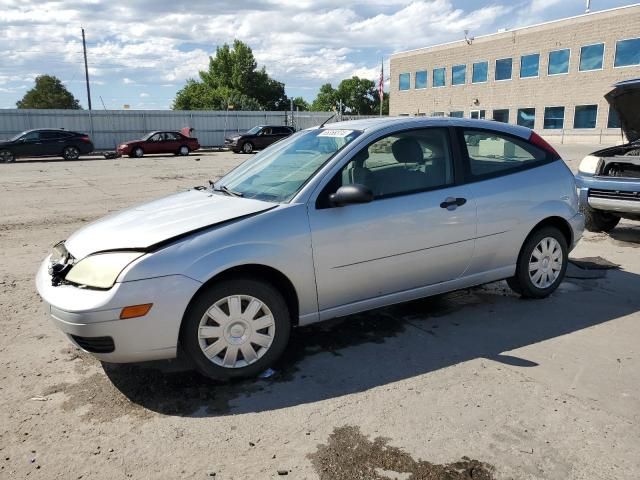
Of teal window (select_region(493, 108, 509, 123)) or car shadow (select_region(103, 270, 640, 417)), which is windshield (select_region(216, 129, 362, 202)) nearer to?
car shadow (select_region(103, 270, 640, 417))

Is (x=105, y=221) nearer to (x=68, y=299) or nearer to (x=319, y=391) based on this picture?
(x=68, y=299)

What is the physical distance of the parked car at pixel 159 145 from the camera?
26953mm

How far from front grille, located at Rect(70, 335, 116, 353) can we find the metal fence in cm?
3205

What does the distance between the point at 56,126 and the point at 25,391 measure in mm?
32063

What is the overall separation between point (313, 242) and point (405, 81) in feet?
176

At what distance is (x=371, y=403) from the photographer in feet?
10.8

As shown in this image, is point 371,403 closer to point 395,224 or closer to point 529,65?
point 395,224

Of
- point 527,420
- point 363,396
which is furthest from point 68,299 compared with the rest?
point 527,420

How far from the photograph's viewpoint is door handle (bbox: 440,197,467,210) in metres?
4.25

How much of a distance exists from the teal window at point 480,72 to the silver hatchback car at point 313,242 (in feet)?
147

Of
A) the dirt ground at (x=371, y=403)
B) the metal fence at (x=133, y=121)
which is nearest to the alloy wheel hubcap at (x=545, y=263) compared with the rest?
the dirt ground at (x=371, y=403)

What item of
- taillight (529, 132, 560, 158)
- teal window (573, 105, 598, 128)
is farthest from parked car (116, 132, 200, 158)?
teal window (573, 105, 598, 128)

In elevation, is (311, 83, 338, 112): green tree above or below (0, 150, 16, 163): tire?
above

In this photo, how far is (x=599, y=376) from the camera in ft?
11.8
